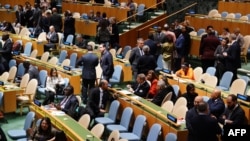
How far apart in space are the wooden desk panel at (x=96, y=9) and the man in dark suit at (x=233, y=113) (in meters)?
11.7

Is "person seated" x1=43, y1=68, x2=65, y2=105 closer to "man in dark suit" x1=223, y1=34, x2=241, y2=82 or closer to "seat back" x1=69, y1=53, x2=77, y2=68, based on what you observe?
"seat back" x1=69, y1=53, x2=77, y2=68

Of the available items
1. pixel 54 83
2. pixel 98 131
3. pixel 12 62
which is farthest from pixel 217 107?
pixel 12 62

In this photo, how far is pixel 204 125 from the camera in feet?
26.5

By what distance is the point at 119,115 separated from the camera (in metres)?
11.0

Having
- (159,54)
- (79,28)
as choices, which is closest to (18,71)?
(159,54)

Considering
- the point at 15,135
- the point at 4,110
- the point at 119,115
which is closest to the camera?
the point at 15,135

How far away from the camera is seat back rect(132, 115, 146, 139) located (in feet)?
31.5

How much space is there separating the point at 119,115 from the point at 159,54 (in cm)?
425

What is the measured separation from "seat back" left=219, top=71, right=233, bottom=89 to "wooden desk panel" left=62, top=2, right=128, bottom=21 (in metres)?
8.58

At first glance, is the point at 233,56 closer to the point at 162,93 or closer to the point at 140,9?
the point at 162,93

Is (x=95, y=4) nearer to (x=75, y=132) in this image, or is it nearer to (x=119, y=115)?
(x=119, y=115)

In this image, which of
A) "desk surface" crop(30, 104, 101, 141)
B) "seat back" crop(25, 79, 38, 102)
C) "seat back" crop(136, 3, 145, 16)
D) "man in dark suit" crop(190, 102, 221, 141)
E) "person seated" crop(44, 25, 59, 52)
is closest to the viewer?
"man in dark suit" crop(190, 102, 221, 141)

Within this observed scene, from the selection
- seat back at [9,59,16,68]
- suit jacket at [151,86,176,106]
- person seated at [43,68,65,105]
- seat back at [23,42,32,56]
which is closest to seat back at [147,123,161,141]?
suit jacket at [151,86,176,106]

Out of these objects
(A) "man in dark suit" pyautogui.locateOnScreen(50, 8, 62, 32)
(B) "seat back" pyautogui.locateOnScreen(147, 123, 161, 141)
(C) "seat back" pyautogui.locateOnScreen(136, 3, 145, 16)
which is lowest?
(B) "seat back" pyautogui.locateOnScreen(147, 123, 161, 141)
